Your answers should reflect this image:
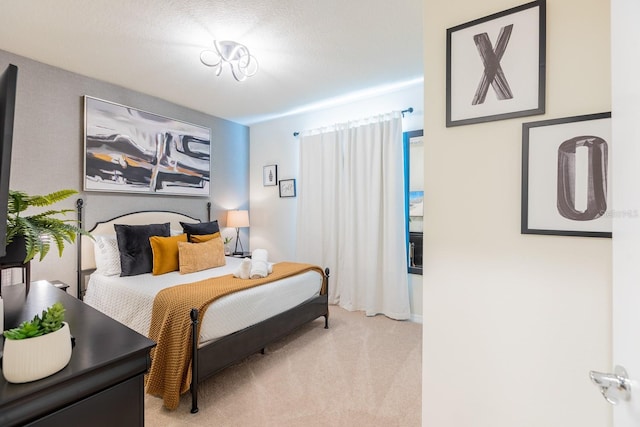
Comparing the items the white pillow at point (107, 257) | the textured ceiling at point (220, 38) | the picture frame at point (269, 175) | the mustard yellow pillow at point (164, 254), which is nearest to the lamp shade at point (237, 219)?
the picture frame at point (269, 175)

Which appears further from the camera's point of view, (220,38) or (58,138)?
(58,138)

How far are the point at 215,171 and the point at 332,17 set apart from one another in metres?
2.90

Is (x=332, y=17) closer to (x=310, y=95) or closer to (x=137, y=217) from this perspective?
(x=310, y=95)

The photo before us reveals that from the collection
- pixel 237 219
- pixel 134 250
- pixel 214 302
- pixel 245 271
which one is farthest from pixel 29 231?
pixel 237 219

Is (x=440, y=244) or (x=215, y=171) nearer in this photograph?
(x=440, y=244)

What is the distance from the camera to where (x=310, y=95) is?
12.1 feet

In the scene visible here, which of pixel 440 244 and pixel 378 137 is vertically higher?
pixel 378 137

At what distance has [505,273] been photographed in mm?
1091

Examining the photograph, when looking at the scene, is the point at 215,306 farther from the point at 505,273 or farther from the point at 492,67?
A: the point at 492,67

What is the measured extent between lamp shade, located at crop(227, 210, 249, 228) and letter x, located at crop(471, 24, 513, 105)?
3.78 m

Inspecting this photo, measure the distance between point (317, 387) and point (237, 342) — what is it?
2.17 feet

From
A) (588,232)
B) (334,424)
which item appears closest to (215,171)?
(334,424)

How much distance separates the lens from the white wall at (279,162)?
13.0 feet

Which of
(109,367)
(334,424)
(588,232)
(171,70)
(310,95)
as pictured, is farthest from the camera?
(310,95)
